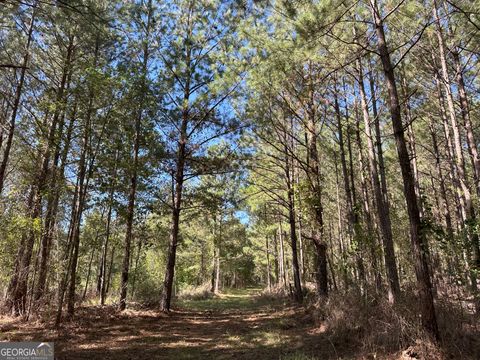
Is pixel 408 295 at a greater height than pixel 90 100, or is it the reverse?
pixel 90 100

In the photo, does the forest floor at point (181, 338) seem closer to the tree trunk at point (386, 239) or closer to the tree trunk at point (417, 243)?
the tree trunk at point (417, 243)

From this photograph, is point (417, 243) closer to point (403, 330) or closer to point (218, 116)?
point (403, 330)

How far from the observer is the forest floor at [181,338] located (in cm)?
572

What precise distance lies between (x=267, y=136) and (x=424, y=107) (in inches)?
249

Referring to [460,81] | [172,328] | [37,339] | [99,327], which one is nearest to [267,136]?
[460,81]

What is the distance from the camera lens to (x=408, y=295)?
232 inches

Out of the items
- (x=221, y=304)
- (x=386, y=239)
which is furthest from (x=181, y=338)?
(x=221, y=304)

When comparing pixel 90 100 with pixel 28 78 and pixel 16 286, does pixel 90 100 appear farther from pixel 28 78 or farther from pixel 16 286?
pixel 16 286
